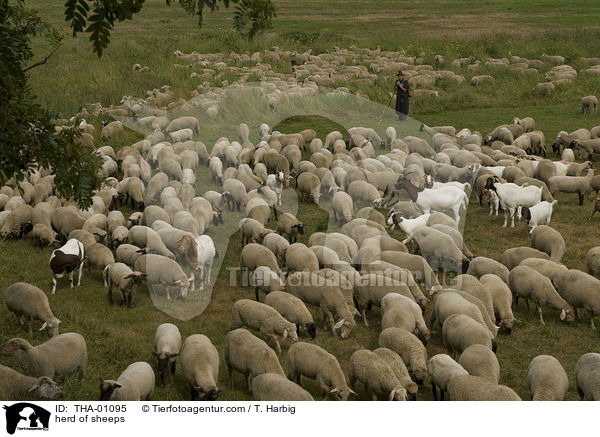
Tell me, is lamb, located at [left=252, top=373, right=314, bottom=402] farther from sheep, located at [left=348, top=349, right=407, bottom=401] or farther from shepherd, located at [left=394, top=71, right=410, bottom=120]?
shepherd, located at [left=394, top=71, right=410, bottom=120]

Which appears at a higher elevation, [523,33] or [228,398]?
[523,33]

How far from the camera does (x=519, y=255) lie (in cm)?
1298

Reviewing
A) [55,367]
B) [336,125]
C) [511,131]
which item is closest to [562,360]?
[55,367]

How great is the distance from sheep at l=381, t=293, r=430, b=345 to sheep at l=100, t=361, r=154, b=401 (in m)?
3.60

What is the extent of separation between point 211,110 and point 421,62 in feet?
48.6

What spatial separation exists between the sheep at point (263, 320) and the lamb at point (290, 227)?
4.19 m

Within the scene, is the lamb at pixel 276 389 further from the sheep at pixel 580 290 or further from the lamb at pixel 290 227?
the lamb at pixel 290 227

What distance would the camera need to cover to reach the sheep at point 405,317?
10146 millimetres

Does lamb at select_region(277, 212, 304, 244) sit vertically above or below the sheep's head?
below

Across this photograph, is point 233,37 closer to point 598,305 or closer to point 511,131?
point 511,131

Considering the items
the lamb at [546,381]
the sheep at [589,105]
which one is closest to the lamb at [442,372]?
the lamb at [546,381]

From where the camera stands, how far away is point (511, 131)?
24000 mm

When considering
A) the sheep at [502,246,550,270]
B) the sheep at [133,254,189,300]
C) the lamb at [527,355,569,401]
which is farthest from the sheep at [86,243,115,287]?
the lamb at [527,355,569,401]

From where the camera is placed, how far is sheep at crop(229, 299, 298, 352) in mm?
10117
